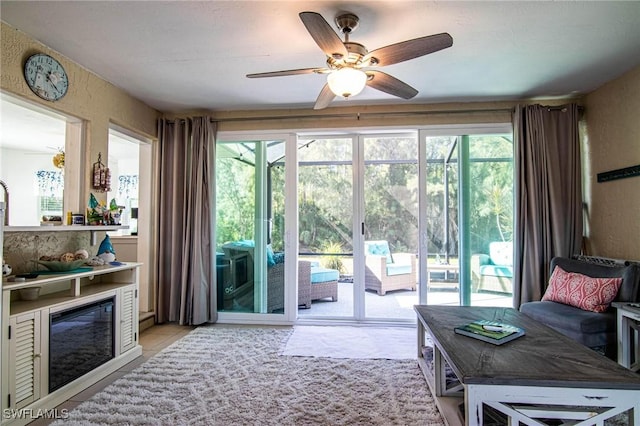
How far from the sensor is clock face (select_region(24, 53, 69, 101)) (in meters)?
2.31

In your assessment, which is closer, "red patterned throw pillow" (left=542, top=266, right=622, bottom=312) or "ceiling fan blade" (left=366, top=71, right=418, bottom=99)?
"ceiling fan blade" (left=366, top=71, right=418, bottom=99)

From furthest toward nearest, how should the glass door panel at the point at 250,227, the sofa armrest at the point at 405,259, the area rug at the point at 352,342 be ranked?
1. the sofa armrest at the point at 405,259
2. the glass door panel at the point at 250,227
3. the area rug at the point at 352,342

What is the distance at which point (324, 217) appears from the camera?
4.16 m

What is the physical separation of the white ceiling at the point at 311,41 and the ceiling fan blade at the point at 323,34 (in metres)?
0.33

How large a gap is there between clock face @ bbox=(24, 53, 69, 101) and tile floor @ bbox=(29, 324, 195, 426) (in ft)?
7.11

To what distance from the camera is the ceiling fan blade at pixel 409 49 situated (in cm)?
168

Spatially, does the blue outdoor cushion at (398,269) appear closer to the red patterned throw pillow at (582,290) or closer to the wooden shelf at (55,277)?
the red patterned throw pillow at (582,290)

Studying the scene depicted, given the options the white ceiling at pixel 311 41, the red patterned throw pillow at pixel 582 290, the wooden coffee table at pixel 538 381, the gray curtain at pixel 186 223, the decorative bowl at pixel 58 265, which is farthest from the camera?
the gray curtain at pixel 186 223

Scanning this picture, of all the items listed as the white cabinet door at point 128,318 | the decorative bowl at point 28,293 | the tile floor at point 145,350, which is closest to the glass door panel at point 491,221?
the tile floor at point 145,350

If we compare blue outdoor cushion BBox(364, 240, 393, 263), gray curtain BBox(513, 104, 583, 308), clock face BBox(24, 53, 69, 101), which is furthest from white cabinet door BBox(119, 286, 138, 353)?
gray curtain BBox(513, 104, 583, 308)

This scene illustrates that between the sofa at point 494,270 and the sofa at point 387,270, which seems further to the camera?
the sofa at point 387,270

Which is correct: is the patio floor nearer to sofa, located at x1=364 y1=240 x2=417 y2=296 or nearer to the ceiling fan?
sofa, located at x1=364 y1=240 x2=417 y2=296

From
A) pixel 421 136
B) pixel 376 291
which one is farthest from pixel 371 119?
pixel 376 291

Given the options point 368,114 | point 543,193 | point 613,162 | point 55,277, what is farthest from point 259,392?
point 613,162
